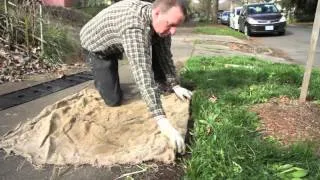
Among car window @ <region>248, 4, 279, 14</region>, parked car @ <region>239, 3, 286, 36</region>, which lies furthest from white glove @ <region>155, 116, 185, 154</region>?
car window @ <region>248, 4, 279, 14</region>

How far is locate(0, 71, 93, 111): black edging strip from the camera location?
5761mm

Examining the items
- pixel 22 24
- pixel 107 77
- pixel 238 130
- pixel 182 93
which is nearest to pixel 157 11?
pixel 238 130

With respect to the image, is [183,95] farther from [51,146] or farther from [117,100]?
[51,146]

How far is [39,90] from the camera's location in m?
6.40

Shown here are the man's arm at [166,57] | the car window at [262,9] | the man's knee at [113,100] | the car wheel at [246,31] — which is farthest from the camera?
the car window at [262,9]

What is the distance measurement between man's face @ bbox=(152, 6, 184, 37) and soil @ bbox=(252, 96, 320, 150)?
130 centimetres

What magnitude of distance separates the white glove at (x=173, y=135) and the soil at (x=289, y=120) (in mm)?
971

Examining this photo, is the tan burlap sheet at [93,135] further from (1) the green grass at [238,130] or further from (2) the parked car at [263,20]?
(2) the parked car at [263,20]

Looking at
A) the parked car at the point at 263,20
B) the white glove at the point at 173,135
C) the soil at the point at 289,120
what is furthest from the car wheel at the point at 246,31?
the white glove at the point at 173,135

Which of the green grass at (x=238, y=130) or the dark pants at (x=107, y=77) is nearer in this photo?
the green grass at (x=238, y=130)

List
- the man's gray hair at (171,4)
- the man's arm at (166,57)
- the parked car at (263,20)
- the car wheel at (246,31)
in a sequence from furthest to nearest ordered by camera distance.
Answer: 1. the car wheel at (246,31)
2. the parked car at (263,20)
3. the man's arm at (166,57)
4. the man's gray hair at (171,4)

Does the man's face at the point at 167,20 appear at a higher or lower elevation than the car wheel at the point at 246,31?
higher

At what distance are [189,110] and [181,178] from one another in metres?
1.62

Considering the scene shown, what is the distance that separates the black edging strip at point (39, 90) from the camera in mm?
5761
